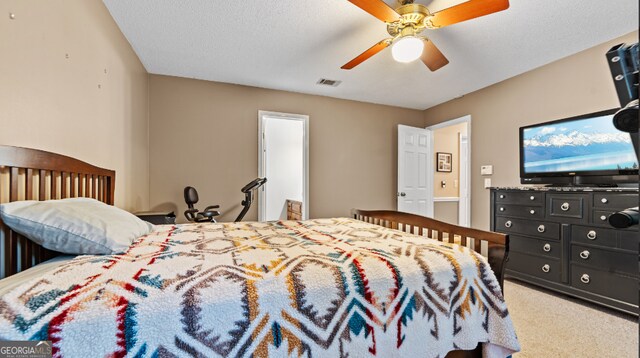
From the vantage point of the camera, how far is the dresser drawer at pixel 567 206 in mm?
2457

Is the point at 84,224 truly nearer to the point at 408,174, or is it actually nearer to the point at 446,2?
the point at 446,2

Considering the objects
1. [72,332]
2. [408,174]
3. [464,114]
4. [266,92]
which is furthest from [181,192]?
[464,114]

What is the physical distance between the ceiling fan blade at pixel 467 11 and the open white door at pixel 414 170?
2707mm

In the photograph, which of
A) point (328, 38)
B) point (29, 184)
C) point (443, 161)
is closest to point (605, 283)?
point (328, 38)

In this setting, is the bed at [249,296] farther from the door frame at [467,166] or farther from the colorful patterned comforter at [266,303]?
the door frame at [467,166]

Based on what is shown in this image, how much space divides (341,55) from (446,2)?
45.9 inches

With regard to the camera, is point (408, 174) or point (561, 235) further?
point (408, 174)

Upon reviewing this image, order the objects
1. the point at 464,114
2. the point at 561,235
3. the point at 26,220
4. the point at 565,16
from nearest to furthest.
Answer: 1. the point at 26,220
2. the point at 565,16
3. the point at 561,235
4. the point at 464,114

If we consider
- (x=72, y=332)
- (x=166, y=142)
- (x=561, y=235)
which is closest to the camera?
(x=72, y=332)

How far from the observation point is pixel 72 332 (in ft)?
2.43

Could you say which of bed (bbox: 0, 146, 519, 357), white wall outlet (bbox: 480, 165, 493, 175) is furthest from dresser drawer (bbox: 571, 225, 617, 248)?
bed (bbox: 0, 146, 519, 357)

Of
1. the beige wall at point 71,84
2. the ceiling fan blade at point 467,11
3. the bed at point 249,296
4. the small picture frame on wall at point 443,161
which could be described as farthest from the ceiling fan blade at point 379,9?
the small picture frame on wall at point 443,161

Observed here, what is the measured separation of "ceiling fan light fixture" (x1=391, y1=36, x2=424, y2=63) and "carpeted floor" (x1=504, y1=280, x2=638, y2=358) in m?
2.12

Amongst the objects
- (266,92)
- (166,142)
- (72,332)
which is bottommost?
(72,332)
